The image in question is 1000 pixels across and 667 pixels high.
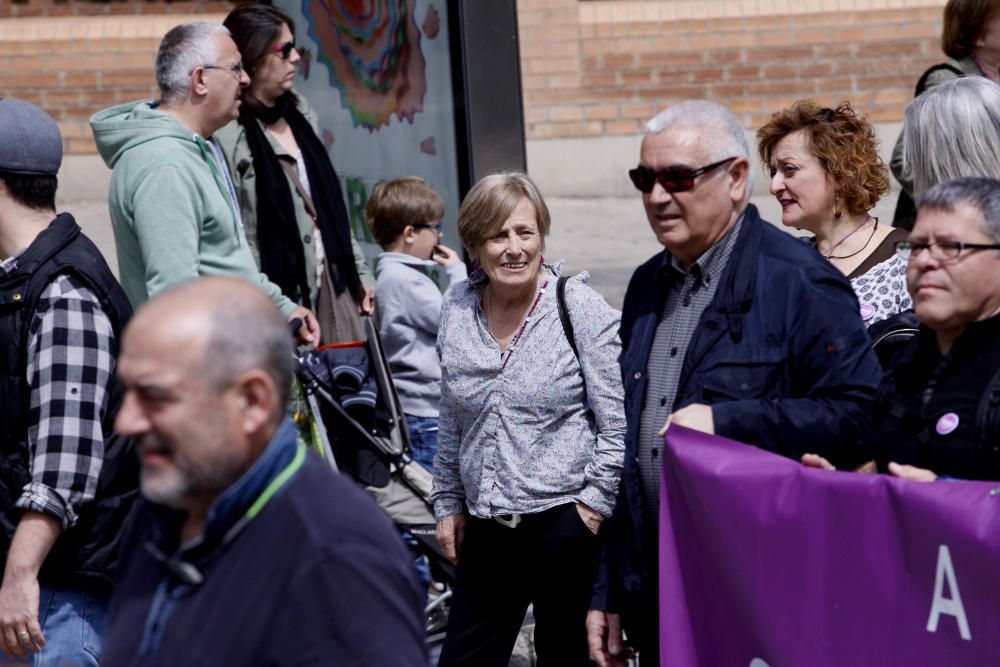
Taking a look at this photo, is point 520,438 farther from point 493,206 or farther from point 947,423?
point 947,423

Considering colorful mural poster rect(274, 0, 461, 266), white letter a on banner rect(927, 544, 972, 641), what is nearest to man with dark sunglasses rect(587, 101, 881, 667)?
white letter a on banner rect(927, 544, 972, 641)

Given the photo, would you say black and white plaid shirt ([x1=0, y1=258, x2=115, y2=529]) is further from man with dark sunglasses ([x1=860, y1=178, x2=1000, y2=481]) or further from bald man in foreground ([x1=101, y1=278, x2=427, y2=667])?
man with dark sunglasses ([x1=860, y1=178, x2=1000, y2=481])

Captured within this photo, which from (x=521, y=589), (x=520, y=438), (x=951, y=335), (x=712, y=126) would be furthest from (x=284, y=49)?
(x=951, y=335)

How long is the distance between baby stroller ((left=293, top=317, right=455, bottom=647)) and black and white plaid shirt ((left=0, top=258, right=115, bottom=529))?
1.72 meters

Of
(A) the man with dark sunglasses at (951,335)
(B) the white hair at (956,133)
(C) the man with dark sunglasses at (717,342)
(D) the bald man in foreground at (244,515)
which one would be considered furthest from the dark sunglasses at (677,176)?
(D) the bald man in foreground at (244,515)

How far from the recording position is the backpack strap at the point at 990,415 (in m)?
2.77

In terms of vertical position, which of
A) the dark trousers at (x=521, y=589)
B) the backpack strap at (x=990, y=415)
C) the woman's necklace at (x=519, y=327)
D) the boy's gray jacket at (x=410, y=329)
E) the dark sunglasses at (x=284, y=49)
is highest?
the dark sunglasses at (x=284, y=49)

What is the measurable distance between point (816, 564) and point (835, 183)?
157 cm

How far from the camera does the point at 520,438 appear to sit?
3.98 m

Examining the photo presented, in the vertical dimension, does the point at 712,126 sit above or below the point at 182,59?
below

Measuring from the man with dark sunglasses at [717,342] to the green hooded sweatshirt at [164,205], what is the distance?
1.60 m

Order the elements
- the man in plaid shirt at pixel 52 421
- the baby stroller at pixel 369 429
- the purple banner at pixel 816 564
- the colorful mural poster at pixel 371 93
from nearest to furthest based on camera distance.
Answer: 1. the purple banner at pixel 816 564
2. the man in plaid shirt at pixel 52 421
3. the baby stroller at pixel 369 429
4. the colorful mural poster at pixel 371 93

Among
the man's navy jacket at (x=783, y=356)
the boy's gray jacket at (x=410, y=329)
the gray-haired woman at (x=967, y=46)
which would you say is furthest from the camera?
the boy's gray jacket at (x=410, y=329)

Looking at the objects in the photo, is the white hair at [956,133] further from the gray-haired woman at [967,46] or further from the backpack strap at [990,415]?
the gray-haired woman at [967,46]
